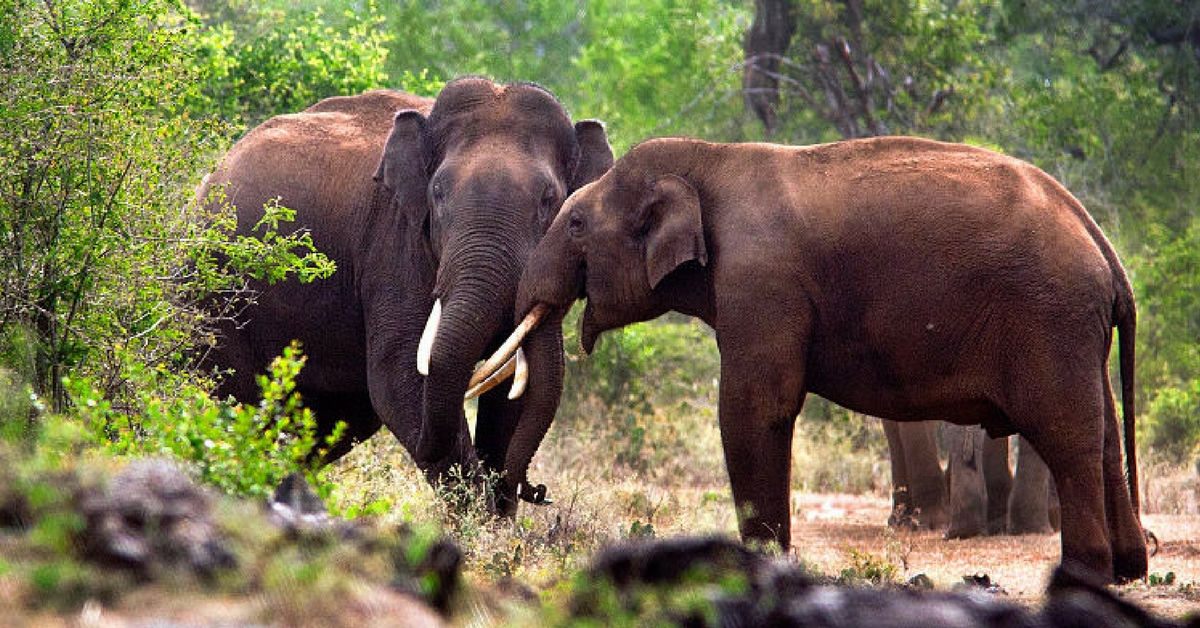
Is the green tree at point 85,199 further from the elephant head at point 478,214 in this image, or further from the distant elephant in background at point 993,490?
the distant elephant in background at point 993,490

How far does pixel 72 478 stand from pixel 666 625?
1.71 metres

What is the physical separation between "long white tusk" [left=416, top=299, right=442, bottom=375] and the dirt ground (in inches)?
89.0

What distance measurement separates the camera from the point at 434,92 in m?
18.1

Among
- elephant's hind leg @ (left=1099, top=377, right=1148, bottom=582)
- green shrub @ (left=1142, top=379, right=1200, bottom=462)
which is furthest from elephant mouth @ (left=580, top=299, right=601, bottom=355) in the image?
green shrub @ (left=1142, top=379, right=1200, bottom=462)

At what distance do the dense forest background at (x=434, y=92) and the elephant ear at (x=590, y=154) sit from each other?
177cm

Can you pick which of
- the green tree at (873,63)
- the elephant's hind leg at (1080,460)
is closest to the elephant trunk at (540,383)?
the elephant's hind leg at (1080,460)

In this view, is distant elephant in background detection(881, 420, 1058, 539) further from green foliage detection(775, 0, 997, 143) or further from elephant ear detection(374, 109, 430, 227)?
green foliage detection(775, 0, 997, 143)

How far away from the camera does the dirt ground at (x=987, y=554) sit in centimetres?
838

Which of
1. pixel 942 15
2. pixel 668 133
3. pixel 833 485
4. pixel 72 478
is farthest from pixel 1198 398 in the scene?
pixel 72 478

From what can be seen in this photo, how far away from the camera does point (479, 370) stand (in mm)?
10078

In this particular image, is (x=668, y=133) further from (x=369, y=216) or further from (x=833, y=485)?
(x=369, y=216)

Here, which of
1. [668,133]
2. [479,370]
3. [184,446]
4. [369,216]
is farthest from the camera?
[668,133]

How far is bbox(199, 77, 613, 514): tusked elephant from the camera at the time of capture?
9.93 metres

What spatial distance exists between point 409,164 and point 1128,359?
4.17m
